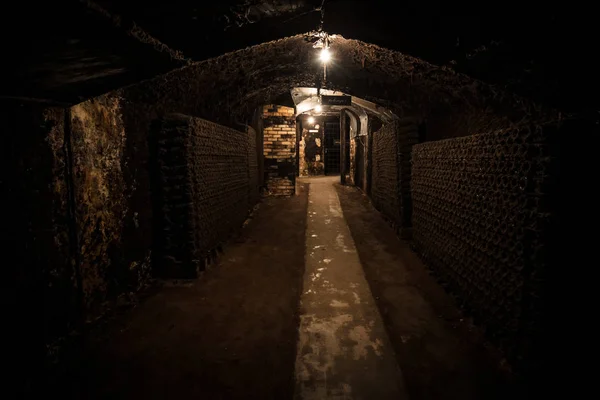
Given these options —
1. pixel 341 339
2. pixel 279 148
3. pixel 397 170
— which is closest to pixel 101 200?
pixel 341 339

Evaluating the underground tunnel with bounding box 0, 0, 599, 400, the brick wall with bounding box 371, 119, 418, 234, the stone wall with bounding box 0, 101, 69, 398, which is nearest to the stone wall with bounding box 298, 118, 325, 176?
the brick wall with bounding box 371, 119, 418, 234

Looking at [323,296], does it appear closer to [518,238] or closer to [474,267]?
[474,267]

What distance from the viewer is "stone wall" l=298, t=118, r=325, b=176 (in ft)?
56.2

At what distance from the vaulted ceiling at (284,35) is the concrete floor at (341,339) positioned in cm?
234

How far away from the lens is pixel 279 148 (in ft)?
30.2

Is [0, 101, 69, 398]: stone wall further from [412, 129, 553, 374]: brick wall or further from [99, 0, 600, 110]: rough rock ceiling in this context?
[412, 129, 553, 374]: brick wall

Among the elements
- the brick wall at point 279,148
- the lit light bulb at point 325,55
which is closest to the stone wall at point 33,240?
the lit light bulb at point 325,55

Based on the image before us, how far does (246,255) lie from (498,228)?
3313 millimetres

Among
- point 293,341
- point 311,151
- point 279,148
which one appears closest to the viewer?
point 293,341

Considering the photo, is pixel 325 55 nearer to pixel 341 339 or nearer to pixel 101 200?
pixel 101 200

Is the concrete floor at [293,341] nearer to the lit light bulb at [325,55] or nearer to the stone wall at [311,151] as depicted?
the lit light bulb at [325,55]

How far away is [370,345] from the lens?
101 inches

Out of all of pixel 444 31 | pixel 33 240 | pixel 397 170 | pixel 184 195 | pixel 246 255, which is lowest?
pixel 246 255

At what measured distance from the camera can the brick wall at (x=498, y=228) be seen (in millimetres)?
2068
